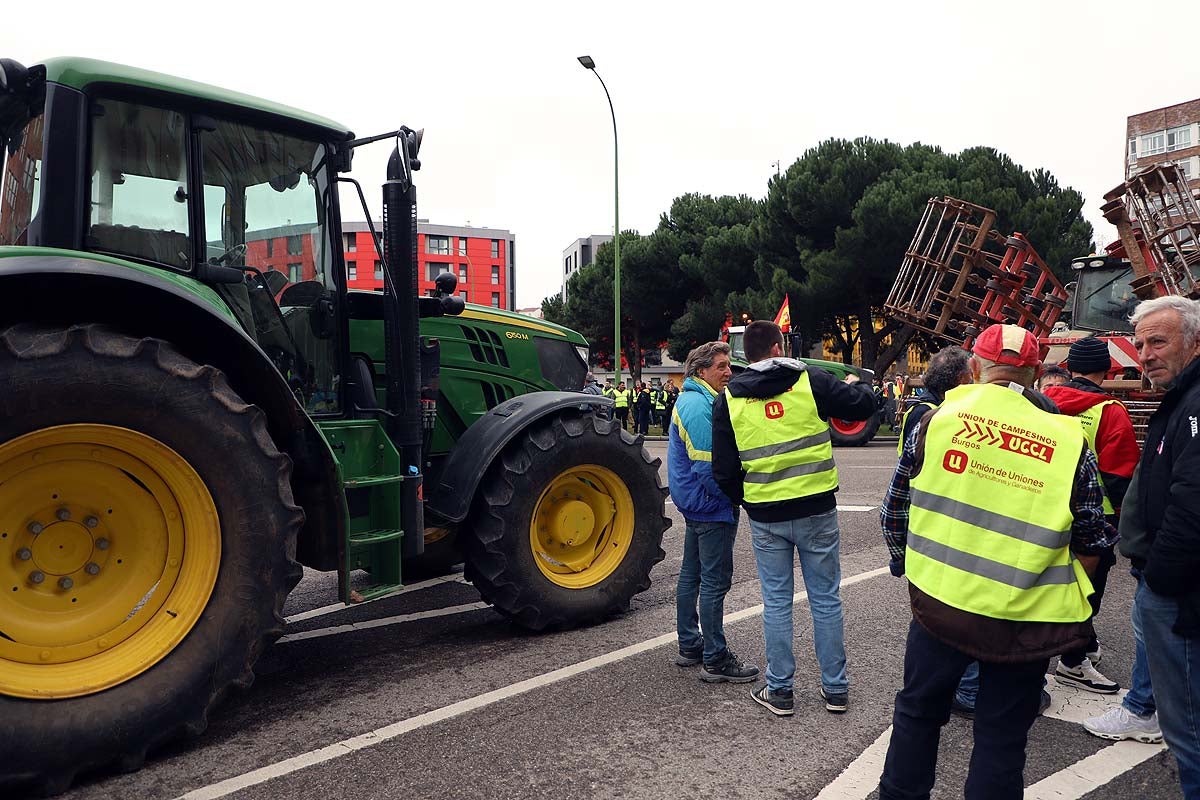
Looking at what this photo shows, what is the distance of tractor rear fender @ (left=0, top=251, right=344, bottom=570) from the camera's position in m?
3.14

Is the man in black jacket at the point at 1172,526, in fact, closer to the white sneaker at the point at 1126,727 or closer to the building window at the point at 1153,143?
the white sneaker at the point at 1126,727

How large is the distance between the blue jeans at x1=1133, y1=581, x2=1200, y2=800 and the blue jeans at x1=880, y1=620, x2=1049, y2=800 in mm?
467

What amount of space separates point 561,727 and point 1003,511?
6.76 feet

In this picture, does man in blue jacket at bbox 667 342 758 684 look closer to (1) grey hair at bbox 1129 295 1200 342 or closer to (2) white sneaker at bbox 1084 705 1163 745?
(2) white sneaker at bbox 1084 705 1163 745

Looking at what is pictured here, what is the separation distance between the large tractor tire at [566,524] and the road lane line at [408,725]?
0.47 metres

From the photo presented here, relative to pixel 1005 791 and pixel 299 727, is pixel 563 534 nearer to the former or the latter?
pixel 299 727

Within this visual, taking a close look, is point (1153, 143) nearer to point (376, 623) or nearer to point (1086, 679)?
point (1086, 679)

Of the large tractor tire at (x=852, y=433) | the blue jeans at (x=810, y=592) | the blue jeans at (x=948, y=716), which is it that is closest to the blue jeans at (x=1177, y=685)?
the blue jeans at (x=948, y=716)

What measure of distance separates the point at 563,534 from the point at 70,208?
2.96 m

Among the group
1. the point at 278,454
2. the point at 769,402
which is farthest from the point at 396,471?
the point at 769,402

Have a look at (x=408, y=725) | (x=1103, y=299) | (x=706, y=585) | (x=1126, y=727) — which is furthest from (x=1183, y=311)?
(x=1103, y=299)

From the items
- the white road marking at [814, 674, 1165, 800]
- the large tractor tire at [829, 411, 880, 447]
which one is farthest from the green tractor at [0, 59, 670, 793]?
the large tractor tire at [829, 411, 880, 447]

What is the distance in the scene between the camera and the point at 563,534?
16.7 ft

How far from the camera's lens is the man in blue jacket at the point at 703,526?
4285 millimetres
